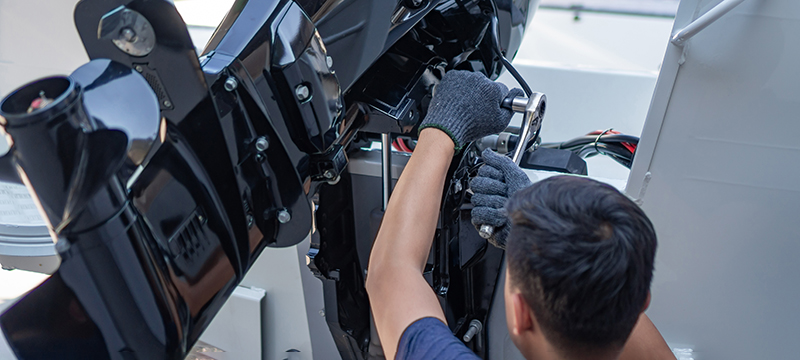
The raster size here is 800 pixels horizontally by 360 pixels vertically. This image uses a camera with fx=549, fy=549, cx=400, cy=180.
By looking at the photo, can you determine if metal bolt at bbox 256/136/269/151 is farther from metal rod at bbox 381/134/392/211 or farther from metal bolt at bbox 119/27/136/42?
metal rod at bbox 381/134/392/211

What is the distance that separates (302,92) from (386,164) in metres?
0.45

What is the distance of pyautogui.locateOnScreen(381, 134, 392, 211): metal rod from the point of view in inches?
42.8

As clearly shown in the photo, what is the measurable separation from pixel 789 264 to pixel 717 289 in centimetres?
16

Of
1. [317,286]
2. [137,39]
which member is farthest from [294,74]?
[317,286]

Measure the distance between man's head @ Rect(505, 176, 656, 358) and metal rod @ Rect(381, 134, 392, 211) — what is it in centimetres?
46

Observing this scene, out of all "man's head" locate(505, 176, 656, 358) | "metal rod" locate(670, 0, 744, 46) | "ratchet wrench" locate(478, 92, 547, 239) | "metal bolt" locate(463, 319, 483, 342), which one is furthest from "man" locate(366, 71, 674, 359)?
"metal rod" locate(670, 0, 744, 46)

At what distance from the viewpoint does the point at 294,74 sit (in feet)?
2.22

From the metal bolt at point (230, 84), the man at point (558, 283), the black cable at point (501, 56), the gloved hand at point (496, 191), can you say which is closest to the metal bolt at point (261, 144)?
the metal bolt at point (230, 84)

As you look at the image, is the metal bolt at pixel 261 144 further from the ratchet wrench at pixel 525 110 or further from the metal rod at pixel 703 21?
the metal rod at pixel 703 21

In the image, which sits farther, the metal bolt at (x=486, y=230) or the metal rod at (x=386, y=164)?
the metal rod at (x=386, y=164)

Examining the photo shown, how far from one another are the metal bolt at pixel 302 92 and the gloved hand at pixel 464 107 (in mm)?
346

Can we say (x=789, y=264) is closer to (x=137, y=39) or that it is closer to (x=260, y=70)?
(x=260, y=70)

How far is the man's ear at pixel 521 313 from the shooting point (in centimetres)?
68

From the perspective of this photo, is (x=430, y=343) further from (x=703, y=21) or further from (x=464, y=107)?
(x=703, y=21)
